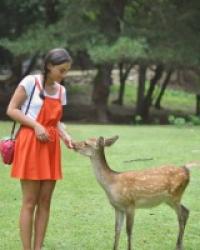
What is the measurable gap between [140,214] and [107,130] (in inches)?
424

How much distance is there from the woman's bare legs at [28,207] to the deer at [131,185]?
648 millimetres

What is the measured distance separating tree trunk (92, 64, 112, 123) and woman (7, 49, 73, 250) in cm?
1880

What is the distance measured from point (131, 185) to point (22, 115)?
1274mm

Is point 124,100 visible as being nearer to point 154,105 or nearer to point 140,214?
point 154,105

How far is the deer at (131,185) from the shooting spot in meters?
6.23

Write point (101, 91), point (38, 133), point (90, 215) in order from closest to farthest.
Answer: point (38, 133) → point (90, 215) → point (101, 91)

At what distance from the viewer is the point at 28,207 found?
5738 millimetres

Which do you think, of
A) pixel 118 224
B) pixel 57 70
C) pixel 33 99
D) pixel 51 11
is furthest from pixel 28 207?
pixel 51 11

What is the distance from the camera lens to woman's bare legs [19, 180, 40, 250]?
18.7 feet

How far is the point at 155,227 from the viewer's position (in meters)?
7.57

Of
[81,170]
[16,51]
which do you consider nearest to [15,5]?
[16,51]

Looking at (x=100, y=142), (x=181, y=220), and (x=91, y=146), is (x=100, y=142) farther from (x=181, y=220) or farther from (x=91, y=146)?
(x=181, y=220)

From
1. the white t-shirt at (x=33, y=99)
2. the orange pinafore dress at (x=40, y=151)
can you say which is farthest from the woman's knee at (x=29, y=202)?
the white t-shirt at (x=33, y=99)

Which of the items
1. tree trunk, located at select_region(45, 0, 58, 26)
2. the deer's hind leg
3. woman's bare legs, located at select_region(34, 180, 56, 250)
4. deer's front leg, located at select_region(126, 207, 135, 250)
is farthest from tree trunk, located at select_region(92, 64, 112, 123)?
woman's bare legs, located at select_region(34, 180, 56, 250)
